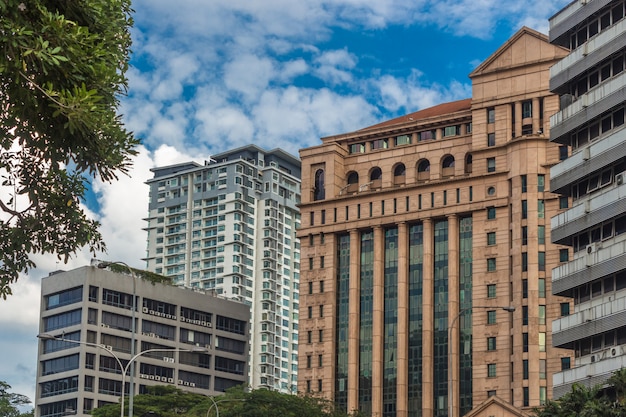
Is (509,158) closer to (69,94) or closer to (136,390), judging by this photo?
(136,390)

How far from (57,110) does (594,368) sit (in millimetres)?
49819

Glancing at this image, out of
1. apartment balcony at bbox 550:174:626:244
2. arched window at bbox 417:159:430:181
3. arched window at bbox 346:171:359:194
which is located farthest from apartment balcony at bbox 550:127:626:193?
arched window at bbox 346:171:359:194

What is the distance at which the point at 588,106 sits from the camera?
67.4 metres

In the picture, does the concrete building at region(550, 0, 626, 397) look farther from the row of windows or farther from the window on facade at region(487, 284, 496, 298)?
the row of windows

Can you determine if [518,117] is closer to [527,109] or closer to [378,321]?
[527,109]

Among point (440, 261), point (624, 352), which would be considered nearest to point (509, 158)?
point (440, 261)

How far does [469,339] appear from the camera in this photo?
12331 centimetres

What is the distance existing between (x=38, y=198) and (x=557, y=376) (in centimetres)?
5137

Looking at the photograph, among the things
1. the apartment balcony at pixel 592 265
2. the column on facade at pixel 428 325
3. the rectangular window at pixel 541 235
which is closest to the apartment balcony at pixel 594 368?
the apartment balcony at pixel 592 265

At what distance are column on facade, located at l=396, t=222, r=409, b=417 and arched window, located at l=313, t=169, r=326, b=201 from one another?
42.2 ft

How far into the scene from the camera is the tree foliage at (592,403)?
2044 inches

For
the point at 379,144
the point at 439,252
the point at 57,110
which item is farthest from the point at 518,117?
the point at 57,110

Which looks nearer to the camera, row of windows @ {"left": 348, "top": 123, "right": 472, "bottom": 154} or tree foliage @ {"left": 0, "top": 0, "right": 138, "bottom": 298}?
tree foliage @ {"left": 0, "top": 0, "right": 138, "bottom": 298}

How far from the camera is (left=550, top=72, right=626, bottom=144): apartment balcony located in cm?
6419
